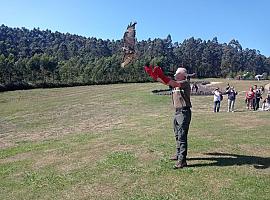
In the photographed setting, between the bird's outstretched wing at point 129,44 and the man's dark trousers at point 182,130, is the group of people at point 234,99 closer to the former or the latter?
the bird's outstretched wing at point 129,44

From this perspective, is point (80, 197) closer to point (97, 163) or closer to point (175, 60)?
point (97, 163)

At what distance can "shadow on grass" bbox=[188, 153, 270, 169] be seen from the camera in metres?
11.2

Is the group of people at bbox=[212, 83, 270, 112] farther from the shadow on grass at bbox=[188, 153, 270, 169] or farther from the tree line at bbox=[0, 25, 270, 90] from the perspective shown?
the shadow on grass at bbox=[188, 153, 270, 169]

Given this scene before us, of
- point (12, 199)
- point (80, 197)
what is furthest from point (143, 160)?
point (12, 199)

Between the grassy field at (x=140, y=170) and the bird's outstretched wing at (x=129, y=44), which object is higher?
the bird's outstretched wing at (x=129, y=44)

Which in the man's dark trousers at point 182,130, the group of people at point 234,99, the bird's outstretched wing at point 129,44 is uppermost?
the bird's outstretched wing at point 129,44

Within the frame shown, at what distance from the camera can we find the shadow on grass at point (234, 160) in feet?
36.7

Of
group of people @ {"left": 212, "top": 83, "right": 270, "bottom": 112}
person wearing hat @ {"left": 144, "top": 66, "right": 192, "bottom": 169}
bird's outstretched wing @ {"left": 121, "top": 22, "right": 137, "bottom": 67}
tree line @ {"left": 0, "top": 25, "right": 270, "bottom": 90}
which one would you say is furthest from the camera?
tree line @ {"left": 0, "top": 25, "right": 270, "bottom": 90}

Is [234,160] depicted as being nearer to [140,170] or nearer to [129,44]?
[140,170]

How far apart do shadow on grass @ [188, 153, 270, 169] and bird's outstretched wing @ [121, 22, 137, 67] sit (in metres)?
3.49

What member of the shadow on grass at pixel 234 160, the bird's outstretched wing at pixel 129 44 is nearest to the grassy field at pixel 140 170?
the shadow on grass at pixel 234 160

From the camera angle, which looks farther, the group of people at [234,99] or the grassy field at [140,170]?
the group of people at [234,99]

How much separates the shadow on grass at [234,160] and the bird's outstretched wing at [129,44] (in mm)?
3495

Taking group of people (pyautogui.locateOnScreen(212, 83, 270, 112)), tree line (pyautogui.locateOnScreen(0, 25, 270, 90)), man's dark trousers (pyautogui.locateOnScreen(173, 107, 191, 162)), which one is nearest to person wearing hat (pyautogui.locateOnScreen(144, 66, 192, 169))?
man's dark trousers (pyautogui.locateOnScreen(173, 107, 191, 162))
